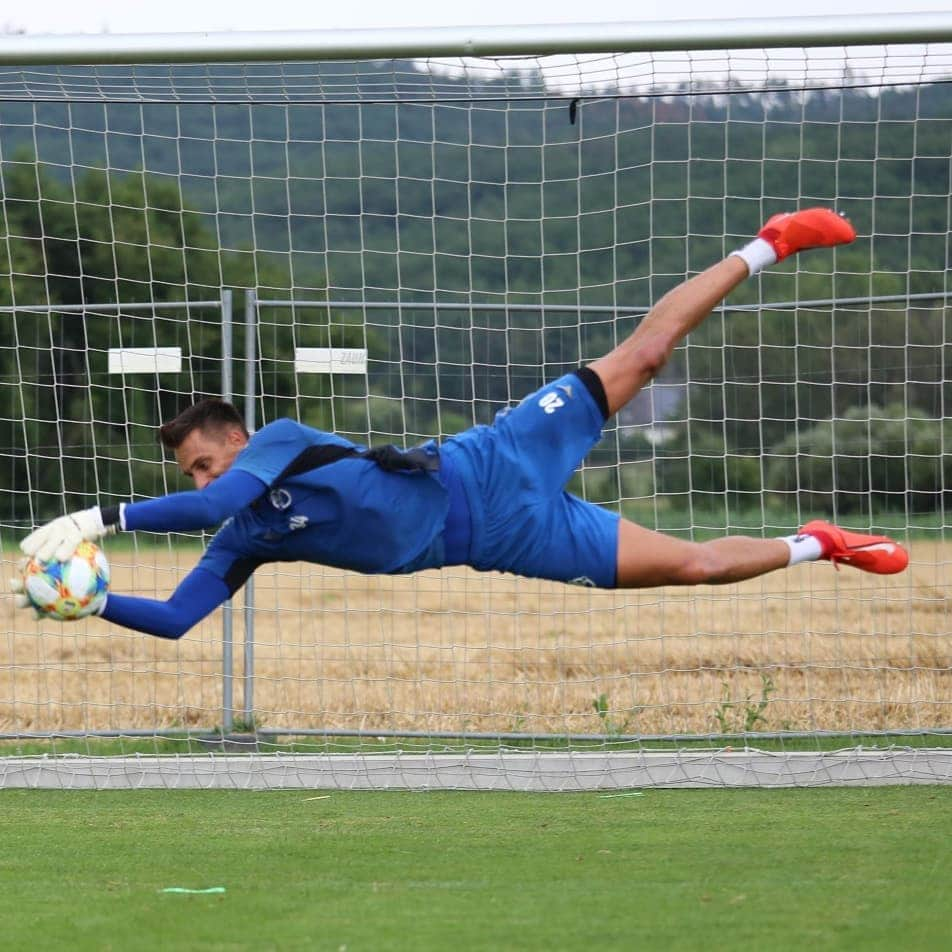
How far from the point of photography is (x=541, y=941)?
176 inches

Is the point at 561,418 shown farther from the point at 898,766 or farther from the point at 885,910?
the point at 898,766

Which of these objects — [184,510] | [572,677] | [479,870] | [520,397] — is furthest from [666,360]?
[572,677]

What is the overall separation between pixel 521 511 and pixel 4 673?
7.21m

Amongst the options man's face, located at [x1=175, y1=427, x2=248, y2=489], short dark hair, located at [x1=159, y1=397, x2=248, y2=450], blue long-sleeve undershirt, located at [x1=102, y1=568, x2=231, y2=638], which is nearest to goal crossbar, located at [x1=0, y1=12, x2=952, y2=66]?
short dark hair, located at [x1=159, y1=397, x2=248, y2=450]

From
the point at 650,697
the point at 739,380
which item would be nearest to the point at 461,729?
the point at 650,697

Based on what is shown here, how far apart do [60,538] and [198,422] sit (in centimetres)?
87

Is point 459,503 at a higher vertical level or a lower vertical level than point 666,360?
lower

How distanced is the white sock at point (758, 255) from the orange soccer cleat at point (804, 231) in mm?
23

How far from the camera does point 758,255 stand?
6.27m

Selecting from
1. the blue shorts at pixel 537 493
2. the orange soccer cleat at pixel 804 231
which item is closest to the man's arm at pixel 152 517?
the blue shorts at pixel 537 493

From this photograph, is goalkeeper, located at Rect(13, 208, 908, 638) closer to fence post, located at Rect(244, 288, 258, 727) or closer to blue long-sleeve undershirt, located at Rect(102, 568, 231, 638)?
blue long-sleeve undershirt, located at Rect(102, 568, 231, 638)

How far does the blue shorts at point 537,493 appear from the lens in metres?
5.86

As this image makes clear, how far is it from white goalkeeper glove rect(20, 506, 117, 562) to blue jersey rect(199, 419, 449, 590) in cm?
62

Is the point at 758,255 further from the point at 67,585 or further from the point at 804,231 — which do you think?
the point at 67,585
